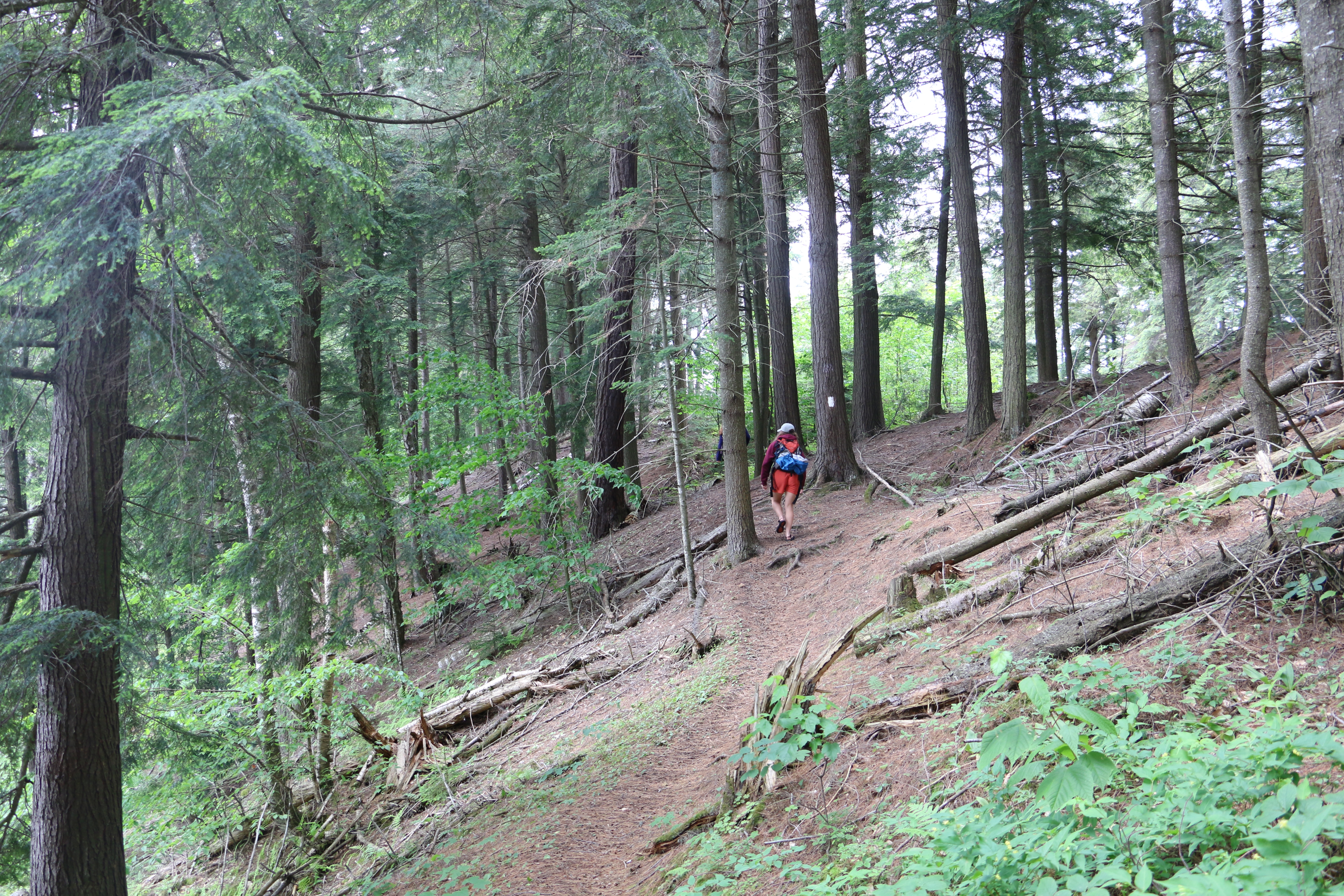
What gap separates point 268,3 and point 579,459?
21.6 ft

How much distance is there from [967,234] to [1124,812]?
12318mm

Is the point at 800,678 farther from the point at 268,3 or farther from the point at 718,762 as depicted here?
the point at 268,3

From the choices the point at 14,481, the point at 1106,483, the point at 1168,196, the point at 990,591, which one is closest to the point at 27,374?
the point at 990,591

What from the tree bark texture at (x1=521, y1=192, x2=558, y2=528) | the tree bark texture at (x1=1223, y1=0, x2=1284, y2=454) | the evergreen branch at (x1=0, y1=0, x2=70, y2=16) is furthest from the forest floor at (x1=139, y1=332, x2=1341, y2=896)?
the evergreen branch at (x1=0, y1=0, x2=70, y2=16)

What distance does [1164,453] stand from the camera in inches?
230

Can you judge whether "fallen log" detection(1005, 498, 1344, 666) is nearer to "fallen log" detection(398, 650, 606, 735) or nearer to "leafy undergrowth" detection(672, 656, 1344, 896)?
"leafy undergrowth" detection(672, 656, 1344, 896)

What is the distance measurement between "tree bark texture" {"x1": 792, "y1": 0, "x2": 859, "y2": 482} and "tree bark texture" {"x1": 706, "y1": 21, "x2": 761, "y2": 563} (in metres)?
3.08

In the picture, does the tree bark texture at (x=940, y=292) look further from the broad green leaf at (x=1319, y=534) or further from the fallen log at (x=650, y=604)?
the broad green leaf at (x=1319, y=534)

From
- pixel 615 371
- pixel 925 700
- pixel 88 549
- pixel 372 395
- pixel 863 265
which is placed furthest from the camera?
pixel 863 265

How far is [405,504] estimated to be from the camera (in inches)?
304

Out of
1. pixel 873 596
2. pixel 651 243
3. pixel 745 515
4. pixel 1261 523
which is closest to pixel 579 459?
pixel 745 515

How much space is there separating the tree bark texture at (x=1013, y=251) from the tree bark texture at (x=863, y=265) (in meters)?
3.04

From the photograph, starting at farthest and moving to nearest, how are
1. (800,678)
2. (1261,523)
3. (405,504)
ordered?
(405,504) < (800,678) < (1261,523)

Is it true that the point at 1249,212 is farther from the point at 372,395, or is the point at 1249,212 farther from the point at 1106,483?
the point at 372,395
